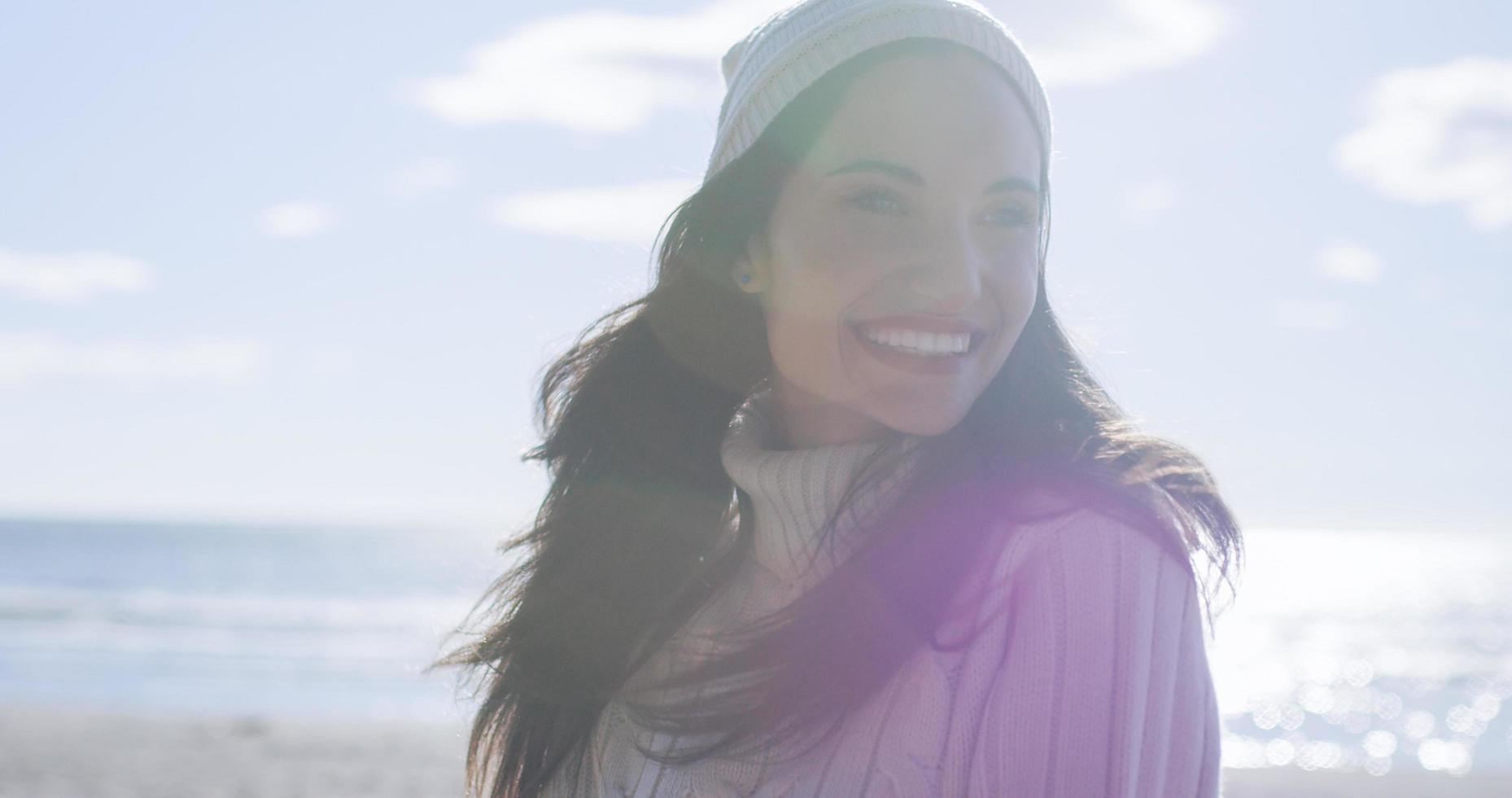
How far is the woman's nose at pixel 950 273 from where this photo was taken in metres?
1.87

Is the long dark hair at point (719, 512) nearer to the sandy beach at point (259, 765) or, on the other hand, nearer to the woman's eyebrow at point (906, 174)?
the woman's eyebrow at point (906, 174)

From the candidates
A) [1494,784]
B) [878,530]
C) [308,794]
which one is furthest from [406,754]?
[878,530]

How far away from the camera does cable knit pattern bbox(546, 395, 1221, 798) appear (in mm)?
1537

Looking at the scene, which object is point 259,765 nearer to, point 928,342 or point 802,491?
point 802,491

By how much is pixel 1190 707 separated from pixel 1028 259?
2.25 ft

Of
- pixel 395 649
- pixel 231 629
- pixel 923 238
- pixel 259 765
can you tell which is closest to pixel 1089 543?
pixel 923 238

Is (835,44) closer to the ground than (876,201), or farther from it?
farther from it

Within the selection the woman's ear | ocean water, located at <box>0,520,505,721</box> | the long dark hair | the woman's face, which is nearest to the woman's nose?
the woman's face

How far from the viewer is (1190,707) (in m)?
1.58

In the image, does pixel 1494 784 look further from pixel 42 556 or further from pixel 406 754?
pixel 42 556

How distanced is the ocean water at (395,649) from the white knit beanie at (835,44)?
80 centimetres

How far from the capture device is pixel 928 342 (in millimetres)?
1885

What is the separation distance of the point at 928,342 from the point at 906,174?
24 centimetres

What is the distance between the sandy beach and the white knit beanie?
7252mm
